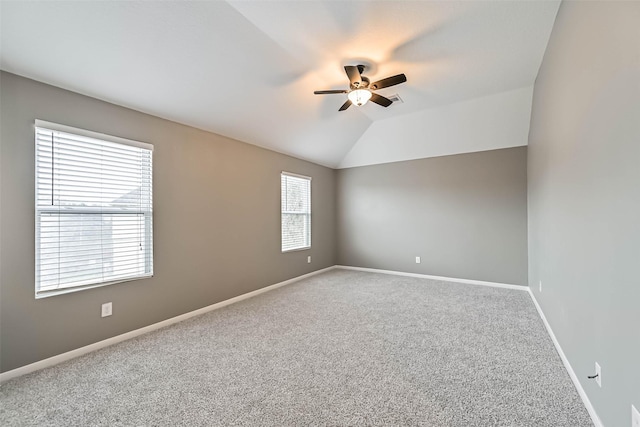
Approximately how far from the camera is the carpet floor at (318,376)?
1.66 meters

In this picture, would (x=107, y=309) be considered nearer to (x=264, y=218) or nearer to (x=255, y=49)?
(x=264, y=218)

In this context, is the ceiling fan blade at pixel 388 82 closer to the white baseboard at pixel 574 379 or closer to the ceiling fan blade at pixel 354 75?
the ceiling fan blade at pixel 354 75

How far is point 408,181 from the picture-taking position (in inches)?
211

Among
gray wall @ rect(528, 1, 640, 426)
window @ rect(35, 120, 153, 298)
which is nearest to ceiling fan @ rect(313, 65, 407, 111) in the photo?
gray wall @ rect(528, 1, 640, 426)

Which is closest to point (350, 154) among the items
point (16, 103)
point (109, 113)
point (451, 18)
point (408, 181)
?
point (408, 181)

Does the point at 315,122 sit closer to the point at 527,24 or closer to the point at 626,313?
the point at 527,24

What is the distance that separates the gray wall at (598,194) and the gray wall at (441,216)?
7.15ft

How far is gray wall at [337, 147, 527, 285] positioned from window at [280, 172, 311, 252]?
1053 millimetres

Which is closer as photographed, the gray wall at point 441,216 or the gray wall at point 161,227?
the gray wall at point 161,227

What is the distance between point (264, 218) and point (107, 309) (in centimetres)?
231

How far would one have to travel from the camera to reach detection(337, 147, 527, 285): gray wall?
14.6ft

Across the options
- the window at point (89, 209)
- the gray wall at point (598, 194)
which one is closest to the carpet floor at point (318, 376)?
the gray wall at point (598, 194)

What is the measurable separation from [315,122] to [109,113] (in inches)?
101

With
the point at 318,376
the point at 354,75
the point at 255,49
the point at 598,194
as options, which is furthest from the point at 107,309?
the point at 598,194
